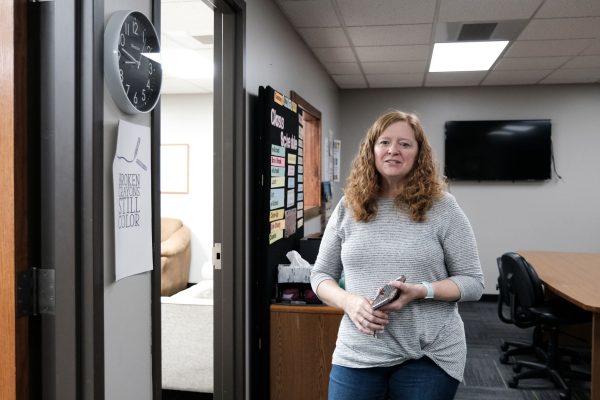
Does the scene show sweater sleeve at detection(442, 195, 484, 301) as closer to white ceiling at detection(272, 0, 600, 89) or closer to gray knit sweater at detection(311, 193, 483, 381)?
gray knit sweater at detection(311, 193, 483, 381)

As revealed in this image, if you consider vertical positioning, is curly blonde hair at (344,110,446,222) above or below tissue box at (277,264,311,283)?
above

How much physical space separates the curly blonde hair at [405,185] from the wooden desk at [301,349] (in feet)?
3.65

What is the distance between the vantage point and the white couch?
111 inches

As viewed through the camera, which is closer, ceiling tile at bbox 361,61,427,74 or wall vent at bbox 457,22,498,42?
wall vent at bbox 457,22,498,42

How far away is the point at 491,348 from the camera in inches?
152

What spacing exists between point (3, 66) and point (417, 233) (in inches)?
38.9

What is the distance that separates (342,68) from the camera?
4.45 metres

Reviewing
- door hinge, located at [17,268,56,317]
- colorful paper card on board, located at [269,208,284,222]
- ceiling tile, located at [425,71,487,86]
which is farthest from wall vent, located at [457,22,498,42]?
door hinge, located at [17,268,56,317]

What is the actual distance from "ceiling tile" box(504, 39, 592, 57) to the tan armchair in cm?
352

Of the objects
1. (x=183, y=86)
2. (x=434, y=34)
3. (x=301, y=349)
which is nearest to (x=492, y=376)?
(x=301, y=349)

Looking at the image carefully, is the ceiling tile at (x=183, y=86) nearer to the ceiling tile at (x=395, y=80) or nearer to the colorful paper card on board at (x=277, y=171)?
the ceiling tile at (x=395, y=80)

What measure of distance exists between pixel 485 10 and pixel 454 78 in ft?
6.89

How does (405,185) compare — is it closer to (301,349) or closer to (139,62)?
(139,62)

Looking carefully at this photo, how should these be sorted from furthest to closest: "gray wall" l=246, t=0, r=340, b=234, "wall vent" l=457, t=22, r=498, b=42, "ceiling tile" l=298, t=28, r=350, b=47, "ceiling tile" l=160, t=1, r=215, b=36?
"ceiling tile" l=298, t=28, r=350, b=47, "wall vent" l=457, t=22, r=498, b=42, "ceiling tile" l=160, t=1, r=215, b=36, "gray wall" l=246, t=0, r=340, b=234
